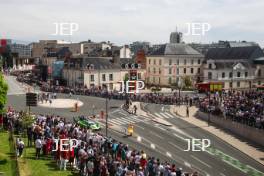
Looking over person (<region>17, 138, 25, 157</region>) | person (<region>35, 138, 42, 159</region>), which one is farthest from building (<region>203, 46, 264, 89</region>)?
person (<region>17, 138, 25, 157</region>)

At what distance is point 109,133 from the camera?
47.1 metres

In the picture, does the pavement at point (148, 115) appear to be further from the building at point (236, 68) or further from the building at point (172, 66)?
the building at point (236, 68)

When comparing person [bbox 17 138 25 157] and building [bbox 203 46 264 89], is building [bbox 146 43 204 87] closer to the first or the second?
building [bbox 203 46 264 89]

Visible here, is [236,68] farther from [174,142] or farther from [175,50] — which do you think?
[174,142]

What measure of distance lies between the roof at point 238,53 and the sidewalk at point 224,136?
47.8m

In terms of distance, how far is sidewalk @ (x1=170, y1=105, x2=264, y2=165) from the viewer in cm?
3944

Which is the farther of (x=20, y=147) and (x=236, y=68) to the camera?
(x=236, y=68)

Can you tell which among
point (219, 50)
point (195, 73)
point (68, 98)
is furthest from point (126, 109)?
point (219, 50)

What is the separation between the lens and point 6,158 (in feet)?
101

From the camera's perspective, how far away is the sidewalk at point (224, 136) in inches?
1553

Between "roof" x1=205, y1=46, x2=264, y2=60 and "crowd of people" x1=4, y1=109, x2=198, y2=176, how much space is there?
80094 millimetres

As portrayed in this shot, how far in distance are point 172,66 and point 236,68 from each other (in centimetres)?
1519

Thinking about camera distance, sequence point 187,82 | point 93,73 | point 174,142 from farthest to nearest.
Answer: point 187,82 < point 93,73 < point 174,142

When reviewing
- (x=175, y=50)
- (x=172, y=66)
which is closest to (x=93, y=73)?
(x=172, y=66)
